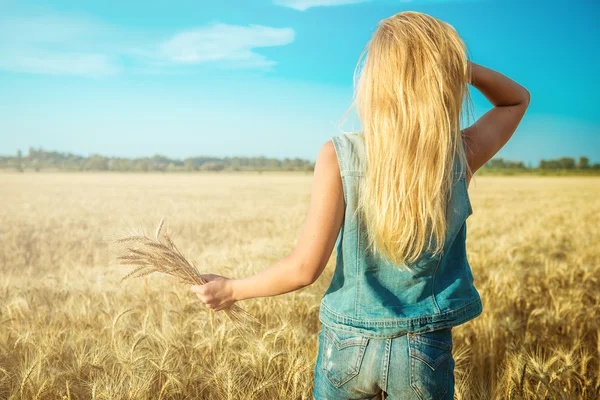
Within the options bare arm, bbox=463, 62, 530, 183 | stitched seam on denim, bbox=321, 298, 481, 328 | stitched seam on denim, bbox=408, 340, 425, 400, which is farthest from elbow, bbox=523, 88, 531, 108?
stitched seam on denim, bbox=408, 340, 425, 400

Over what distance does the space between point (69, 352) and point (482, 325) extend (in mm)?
2709

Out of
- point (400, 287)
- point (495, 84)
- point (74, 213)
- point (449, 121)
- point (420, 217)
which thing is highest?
point (495, 84)

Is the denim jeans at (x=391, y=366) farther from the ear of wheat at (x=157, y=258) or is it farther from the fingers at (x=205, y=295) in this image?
the ear of wheat at (x=157, y=258)

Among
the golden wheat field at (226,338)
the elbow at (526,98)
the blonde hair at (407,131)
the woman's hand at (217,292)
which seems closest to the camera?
the blonde hair at (407,131)

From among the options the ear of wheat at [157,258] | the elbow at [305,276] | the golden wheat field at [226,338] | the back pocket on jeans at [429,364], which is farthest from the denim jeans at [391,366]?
the golden wheat field at [226,338]

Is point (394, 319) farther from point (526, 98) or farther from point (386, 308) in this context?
point (526, 98)

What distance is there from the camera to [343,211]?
1.19m

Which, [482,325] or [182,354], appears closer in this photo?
[182,354]

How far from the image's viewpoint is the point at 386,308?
1215 mm

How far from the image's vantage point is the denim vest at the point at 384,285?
118 centimetres

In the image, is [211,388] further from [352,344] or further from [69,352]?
[352,344]

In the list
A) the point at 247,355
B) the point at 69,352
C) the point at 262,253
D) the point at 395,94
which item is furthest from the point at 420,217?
the point at 262,253

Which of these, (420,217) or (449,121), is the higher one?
(449,121)

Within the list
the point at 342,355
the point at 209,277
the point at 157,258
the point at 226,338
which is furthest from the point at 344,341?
the point at 226,338
